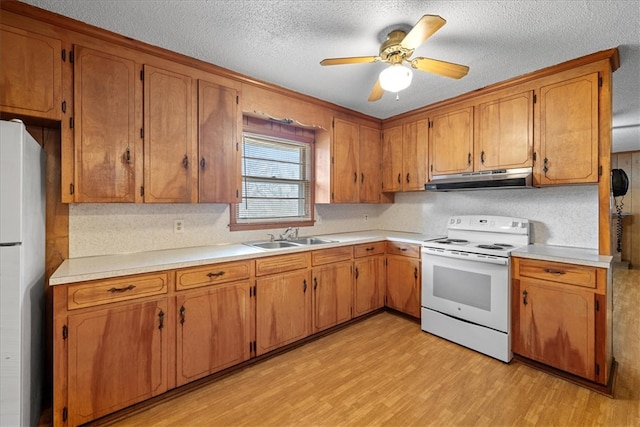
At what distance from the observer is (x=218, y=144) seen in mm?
2506

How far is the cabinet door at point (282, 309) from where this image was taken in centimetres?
245

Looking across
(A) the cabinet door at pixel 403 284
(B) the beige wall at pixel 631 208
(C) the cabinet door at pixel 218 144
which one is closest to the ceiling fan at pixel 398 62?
(C) the cabinet door at pixel 218 144

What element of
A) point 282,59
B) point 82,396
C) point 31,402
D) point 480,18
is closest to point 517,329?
point 480,18

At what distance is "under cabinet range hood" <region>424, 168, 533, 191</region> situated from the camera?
2.61 meters

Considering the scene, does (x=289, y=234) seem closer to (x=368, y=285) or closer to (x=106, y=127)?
(x=368, y=285)

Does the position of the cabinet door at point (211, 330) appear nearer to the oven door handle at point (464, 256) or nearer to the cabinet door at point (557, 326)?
the oven door handle at point (464, 256)

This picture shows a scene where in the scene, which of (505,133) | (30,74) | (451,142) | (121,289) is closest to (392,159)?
(451,142)

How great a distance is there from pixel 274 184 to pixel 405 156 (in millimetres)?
1665

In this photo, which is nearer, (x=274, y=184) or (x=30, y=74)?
(x=30, y=74)

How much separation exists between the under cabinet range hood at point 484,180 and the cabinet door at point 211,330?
88.2 inches

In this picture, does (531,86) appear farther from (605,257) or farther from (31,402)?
(31,402)

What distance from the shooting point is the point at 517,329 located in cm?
249

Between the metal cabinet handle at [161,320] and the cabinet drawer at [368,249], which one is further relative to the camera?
the cabinet drawer at [368,249]

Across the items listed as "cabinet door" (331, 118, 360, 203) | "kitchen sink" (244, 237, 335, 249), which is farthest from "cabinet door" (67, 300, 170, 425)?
"cabinet door" (331, 118, 360, 203)
